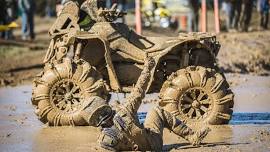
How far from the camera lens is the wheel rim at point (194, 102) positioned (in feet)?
33.3

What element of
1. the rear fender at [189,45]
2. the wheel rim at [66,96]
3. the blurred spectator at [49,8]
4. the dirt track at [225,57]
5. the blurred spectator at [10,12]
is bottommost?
the blurred spectator at [49,8]

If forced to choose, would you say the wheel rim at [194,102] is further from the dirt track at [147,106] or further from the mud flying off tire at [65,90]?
the mud flying off tire at [65,90]

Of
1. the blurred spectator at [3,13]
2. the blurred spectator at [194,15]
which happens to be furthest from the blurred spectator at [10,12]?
the blurred spectator at [194,15]

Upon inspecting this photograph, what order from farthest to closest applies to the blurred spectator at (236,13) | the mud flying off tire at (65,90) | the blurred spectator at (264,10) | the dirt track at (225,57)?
the blurred spectator at (264,10) → the blurred spectator at (236,13) → the dirt track at (225,57) → the mud flying off tire at (65,90)

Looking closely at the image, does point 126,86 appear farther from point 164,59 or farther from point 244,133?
point 244,133

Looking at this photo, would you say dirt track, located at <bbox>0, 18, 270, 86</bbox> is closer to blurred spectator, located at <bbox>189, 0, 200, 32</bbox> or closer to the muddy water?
blurred spectator, located at <bbox>189, 0, 200, 32</bbox>

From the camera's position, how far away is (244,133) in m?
9.53

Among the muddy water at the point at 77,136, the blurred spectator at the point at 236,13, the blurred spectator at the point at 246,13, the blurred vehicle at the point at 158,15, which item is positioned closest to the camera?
the muddy water at the point at 77,136

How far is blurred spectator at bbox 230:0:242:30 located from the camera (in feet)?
87.2

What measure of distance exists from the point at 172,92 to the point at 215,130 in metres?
0.80

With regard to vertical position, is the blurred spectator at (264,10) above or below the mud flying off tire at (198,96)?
below

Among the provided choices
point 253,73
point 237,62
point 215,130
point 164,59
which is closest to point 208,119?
point 215,130

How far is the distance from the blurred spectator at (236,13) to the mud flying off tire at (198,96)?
16.6 m

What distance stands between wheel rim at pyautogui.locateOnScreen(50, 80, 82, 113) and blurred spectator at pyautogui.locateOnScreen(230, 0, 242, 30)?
55.2ft
